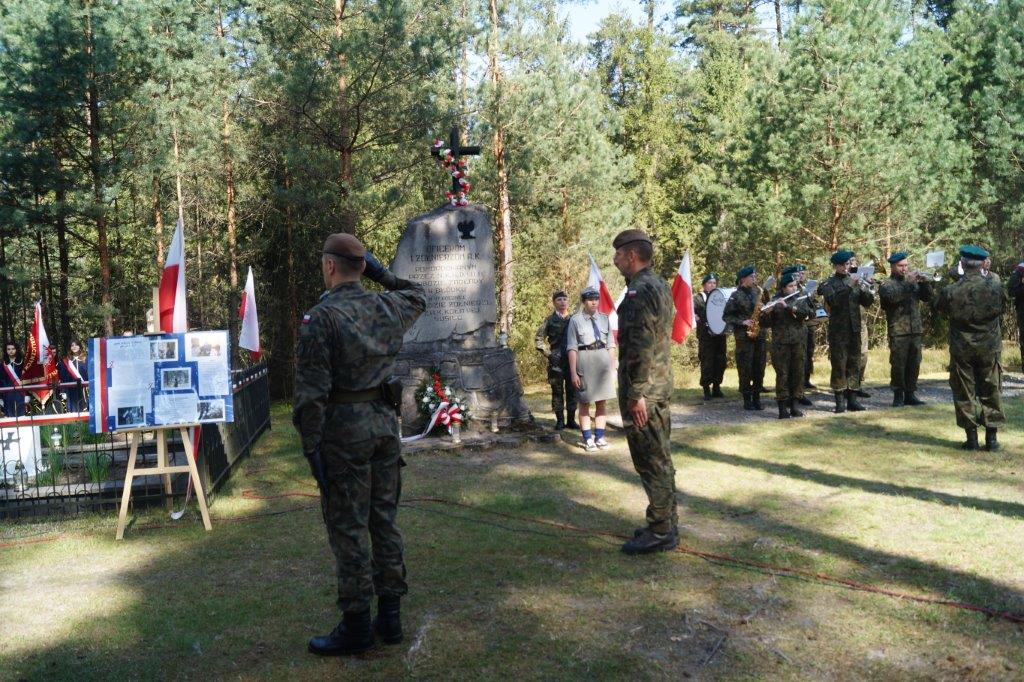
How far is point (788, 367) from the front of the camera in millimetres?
11367

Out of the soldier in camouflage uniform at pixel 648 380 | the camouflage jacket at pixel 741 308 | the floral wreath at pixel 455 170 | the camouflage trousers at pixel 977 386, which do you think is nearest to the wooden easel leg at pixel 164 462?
the soldier in camouflage uniform at pixel 648 380

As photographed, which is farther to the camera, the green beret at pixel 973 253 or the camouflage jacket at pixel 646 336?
the green beret at pixel 973 253

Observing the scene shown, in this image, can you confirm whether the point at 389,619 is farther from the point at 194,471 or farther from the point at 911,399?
the point at 911,399

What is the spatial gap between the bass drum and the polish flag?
29.1ft

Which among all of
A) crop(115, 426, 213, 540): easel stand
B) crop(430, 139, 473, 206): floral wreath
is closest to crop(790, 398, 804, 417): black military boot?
crop(430, 139, 473, 206): floral wreath

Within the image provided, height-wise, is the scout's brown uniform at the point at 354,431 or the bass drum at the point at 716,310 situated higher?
the bass drum at the point at 716,310

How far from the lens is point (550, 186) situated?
74.0 feet

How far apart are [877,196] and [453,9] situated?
11262 millimetres

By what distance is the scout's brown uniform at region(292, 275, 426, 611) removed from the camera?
4.05 m

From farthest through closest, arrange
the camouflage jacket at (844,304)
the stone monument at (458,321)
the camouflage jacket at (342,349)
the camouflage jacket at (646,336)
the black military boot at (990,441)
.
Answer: the camouflage jacket at (844,304) → the stone monument at (458,321) → the black military boot at (990,441) → the camouflage jacket at (646,336) → the camouflage jacket at (342,349)

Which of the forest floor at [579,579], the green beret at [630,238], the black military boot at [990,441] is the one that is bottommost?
the forest floor at [579,579]

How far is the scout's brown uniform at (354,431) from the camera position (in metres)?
4.05

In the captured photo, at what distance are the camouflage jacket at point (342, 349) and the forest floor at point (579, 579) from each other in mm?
1273

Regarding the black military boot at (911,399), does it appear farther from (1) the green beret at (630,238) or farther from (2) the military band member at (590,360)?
(1) the green beret at (630,238)
